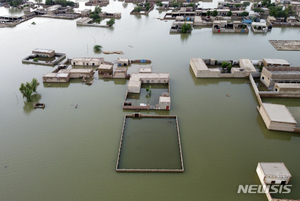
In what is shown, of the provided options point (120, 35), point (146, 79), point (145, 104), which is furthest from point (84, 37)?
point (145, 104)

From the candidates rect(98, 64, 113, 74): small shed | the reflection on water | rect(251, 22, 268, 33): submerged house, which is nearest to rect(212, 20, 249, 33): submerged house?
rect(251, 22, 268, 33): submerged house

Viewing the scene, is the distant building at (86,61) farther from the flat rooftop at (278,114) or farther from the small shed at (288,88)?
the small shed at (288,88)

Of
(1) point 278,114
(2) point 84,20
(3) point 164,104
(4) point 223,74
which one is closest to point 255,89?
(4) point 223,74

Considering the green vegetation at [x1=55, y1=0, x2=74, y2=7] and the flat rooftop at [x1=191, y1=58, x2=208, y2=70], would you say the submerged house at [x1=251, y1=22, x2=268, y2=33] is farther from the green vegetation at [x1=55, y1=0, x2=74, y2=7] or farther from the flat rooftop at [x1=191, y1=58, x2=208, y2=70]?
the green vegetation at [x1=55, y1=0, x2=74, y2=7]

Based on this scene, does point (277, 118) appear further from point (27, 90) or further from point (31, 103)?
point (27, 90)

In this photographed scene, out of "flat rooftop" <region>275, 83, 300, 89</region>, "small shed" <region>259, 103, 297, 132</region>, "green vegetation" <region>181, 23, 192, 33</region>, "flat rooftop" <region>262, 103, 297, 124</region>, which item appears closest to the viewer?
"small shed" <region>259, 103, 297, 132</region>

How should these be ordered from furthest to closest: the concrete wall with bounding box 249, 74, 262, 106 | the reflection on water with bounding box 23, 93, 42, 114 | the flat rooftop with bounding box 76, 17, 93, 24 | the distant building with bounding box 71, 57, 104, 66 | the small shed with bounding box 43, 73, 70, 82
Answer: the flat rooftop with bounding box 76, 17, 93, 24 < the distant building with bounding box 71, 57, 104, 66 < the small shed with bounding box 43, 73, 70, 82 < the concrete wall with bounding box 249, 74, 262, 106 < the reflection on water with bounding box 23, 93, 42, 114

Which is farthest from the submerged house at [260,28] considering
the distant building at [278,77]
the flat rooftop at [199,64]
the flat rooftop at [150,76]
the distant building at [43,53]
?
the distant building at [43,53]
